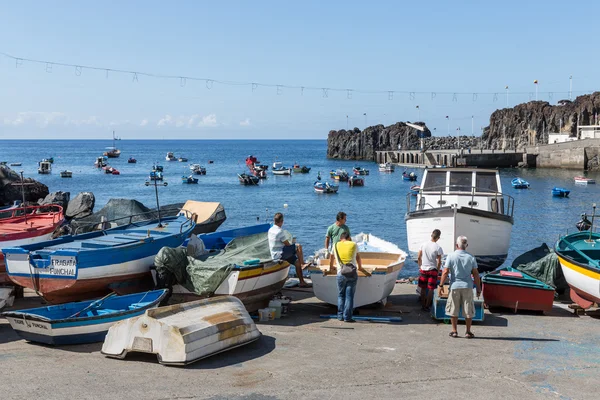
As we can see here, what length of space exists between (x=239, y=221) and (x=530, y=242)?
69.2 ft

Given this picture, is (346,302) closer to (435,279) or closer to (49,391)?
(435,279)

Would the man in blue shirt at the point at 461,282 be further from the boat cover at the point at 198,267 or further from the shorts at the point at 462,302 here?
the boat cover at the point at 198,267

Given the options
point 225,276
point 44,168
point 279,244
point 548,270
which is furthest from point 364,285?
point 44,168

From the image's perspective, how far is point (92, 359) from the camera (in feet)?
33.9

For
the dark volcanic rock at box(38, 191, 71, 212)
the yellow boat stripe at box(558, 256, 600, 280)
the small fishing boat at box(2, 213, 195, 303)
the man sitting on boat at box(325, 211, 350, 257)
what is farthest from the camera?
the dark volcanic rock at box(38, 191, 71, 212)

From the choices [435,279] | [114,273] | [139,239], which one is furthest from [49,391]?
[435,279]

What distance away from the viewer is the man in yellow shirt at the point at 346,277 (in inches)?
497

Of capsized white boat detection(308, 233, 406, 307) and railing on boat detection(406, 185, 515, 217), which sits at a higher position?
railing on boat detection(406, 185, 515, 217)

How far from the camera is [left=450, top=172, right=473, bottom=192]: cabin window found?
20531 mm

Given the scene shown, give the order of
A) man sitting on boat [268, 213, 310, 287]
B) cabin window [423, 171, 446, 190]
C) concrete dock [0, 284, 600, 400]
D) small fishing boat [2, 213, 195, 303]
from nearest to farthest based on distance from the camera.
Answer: concrete dock [0, 284, 600, 400] → small fishing boat [2, 213, 195, 303] → man sitting on boat [268, 213, 310, 287] → cabin window [423, 171, 446, 190]

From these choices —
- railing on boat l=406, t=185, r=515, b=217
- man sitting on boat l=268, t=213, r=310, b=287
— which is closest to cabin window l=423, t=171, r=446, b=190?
railing on boat l=406, t=185, r=515, b=217

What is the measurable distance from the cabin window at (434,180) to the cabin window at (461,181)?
277 millimetres

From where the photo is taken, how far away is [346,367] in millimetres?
10016

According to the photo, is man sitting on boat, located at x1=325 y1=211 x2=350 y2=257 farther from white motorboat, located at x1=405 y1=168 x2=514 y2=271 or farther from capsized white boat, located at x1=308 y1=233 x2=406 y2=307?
white motorboat, located at x1=405 y1=168 x2=514 y2=271
